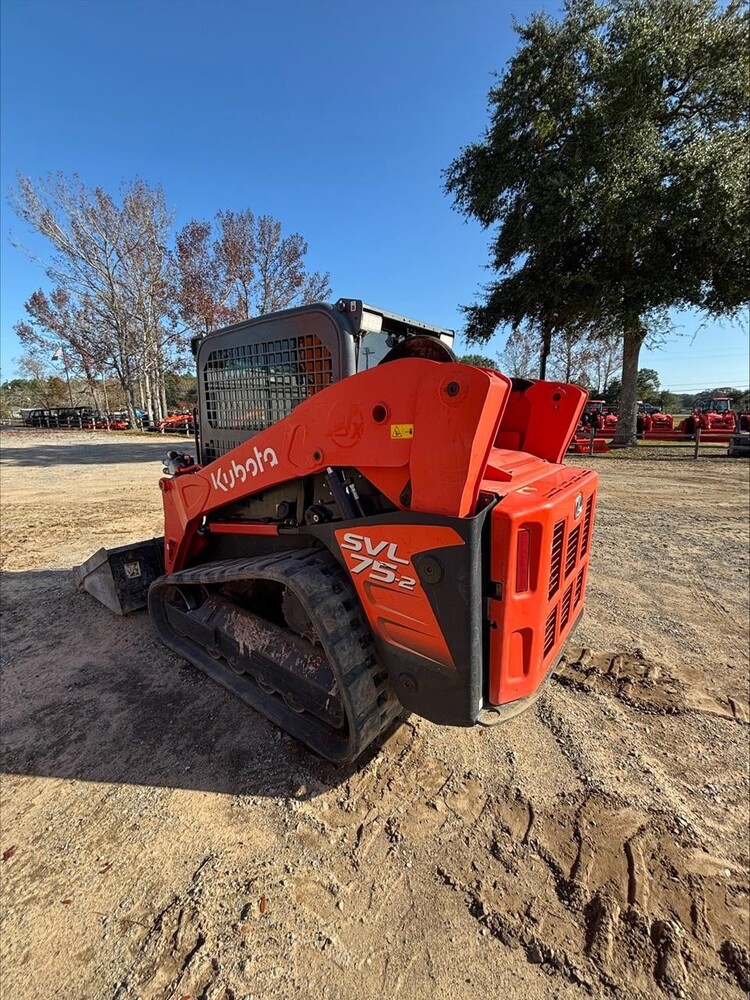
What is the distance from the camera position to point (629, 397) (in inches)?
752

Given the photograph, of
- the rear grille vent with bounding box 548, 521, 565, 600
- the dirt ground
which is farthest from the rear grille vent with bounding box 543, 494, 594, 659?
the dirt ground

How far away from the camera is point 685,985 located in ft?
5.17

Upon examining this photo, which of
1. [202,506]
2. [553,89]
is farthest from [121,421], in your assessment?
[202,506]

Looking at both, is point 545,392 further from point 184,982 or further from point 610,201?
point 610,201

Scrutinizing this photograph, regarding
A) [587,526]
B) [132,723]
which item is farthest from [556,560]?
[132,723]

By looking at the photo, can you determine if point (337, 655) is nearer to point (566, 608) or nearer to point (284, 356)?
point (566, 608)

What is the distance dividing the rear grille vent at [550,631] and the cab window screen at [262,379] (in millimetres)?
1679

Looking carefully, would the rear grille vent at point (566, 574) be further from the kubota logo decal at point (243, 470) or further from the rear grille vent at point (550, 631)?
the kubota logo decal at point (243, 470)

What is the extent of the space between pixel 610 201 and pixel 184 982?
18.3 metres

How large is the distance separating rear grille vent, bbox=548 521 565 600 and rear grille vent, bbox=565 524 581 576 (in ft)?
0.50

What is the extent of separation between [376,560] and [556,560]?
35.1 inches

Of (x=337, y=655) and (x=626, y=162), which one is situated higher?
(x=626, y=162)

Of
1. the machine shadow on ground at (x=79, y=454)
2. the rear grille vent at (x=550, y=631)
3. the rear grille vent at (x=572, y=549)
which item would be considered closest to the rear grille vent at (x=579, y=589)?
the rear grille vent at (x=572, y=549)

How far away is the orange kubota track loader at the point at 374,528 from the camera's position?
1.90m
